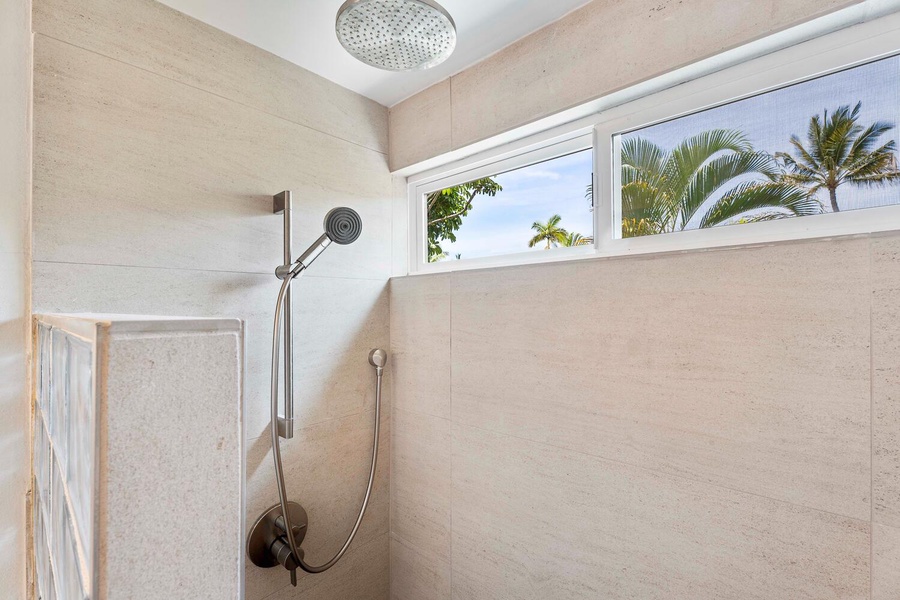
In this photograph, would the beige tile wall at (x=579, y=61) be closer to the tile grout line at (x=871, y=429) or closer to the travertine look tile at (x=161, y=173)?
the travertine look tile at (x=161, y=173)

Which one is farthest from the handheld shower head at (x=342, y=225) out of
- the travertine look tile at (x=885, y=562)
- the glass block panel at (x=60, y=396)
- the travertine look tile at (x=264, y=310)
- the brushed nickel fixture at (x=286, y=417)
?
the travertine look tile at (x=885, y=562)

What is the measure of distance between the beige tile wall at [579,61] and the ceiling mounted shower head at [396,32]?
36cm

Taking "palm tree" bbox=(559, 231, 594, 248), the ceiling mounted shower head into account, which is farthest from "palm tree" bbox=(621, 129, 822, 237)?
the ceiling mounted shower head

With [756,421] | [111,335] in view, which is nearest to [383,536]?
[756,421]

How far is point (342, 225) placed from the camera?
128 centimetres

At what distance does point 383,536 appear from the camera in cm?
167

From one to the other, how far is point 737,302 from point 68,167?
1.54 metres

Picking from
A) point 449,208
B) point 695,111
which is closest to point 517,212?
point 449,208

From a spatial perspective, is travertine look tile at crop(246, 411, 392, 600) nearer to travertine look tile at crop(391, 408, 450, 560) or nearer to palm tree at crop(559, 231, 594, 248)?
travertine look tile at crop(391, 408, 450, 560)

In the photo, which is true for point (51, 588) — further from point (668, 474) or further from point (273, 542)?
point (668, 474)

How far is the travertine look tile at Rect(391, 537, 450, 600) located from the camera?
1504 mm

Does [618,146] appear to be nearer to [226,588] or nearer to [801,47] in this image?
[801,47]

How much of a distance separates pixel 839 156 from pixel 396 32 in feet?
3.26

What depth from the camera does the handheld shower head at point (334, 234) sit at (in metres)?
1.27
